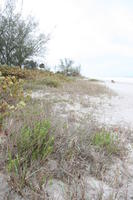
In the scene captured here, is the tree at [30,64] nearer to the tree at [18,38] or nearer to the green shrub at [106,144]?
the tree at [18,38]

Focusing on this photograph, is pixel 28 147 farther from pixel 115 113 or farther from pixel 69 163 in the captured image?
pixel 115 113

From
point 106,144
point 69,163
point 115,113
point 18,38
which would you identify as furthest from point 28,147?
point 18,38

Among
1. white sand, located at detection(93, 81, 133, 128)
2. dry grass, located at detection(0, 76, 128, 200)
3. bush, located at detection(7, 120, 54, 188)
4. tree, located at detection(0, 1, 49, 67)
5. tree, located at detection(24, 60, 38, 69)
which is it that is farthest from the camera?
tree, located at detection(24, 60, 38, 69)

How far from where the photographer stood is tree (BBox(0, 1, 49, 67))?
408 inches

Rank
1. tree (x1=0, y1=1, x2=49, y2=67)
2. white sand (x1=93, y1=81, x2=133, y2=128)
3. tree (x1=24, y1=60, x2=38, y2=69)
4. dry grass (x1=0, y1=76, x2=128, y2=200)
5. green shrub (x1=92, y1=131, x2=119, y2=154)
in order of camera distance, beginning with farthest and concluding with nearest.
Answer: tree (x1=24, y1=60, x2=38, y2=69) → tree (x1=0, y1=1, x2=49, y2=67) → white sand (x1=93, y1=81, x2=133, y2=128) → green shrub (x1=92, y1=131, x2=119, y2=154) → dry grass (x1=0, y1=76, x2=128, y2=200)

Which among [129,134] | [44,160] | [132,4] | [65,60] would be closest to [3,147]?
[44,160]

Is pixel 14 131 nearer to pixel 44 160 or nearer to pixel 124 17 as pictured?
pixel 44 160

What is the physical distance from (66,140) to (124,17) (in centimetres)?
1021

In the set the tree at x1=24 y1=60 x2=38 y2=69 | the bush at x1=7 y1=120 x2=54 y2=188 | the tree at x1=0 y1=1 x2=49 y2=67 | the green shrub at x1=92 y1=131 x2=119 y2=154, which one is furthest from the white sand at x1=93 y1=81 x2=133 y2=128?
the tree at x1=24 y1=60 x2=38 y2=69

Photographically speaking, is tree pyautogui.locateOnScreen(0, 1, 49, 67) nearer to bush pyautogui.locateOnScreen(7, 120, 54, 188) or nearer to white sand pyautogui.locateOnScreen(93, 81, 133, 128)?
white sand pyautogui.locateOnScreen(93, 81, 133, 128)

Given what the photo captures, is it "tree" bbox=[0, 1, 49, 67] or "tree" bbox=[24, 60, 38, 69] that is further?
"tree" bbox=[24, 60, 38, 69]

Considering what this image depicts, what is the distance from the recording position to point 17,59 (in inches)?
471

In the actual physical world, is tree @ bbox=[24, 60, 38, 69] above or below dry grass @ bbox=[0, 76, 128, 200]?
above

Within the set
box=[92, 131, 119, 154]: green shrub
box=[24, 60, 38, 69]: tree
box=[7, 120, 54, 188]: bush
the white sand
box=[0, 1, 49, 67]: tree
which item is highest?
box=[0, 1, 49, 67]: tree
